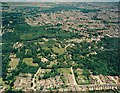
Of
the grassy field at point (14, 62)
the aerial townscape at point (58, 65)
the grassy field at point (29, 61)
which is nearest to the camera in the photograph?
the aerial townscape at point (58, 65)

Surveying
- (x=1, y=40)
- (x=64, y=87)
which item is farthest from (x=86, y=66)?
(x=1, y=40)

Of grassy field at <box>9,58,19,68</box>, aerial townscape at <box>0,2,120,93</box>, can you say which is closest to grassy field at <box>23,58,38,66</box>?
aerial townscape at <box>0,2,120,93</box>

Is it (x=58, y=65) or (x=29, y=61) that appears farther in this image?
(x=29, y=61)

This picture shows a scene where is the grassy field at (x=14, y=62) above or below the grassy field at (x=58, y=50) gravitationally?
below

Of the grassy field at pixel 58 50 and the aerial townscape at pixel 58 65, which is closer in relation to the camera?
the aerial townscape at pixel 58 65

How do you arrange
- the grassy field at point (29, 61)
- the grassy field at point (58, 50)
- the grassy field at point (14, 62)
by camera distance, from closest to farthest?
1. the grassy field at point (14, 62)
2. the grassy field at point (29, 61)
3. the grassy field at point (58, 50)

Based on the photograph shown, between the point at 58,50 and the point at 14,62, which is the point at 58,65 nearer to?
the point at 58,50

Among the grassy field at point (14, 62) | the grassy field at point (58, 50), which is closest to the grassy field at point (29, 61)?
the grassy field at point (14, 62)

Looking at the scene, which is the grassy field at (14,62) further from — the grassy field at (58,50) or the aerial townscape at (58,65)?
the grassy field at (58,50)

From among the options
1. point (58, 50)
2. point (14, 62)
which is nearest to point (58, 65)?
point (58, 50)

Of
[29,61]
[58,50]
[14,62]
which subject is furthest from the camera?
[58,50]

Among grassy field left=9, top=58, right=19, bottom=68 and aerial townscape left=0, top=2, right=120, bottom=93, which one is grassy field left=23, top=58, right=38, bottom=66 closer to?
aerial townscape left=0, top=2, right=120, bottom=93
